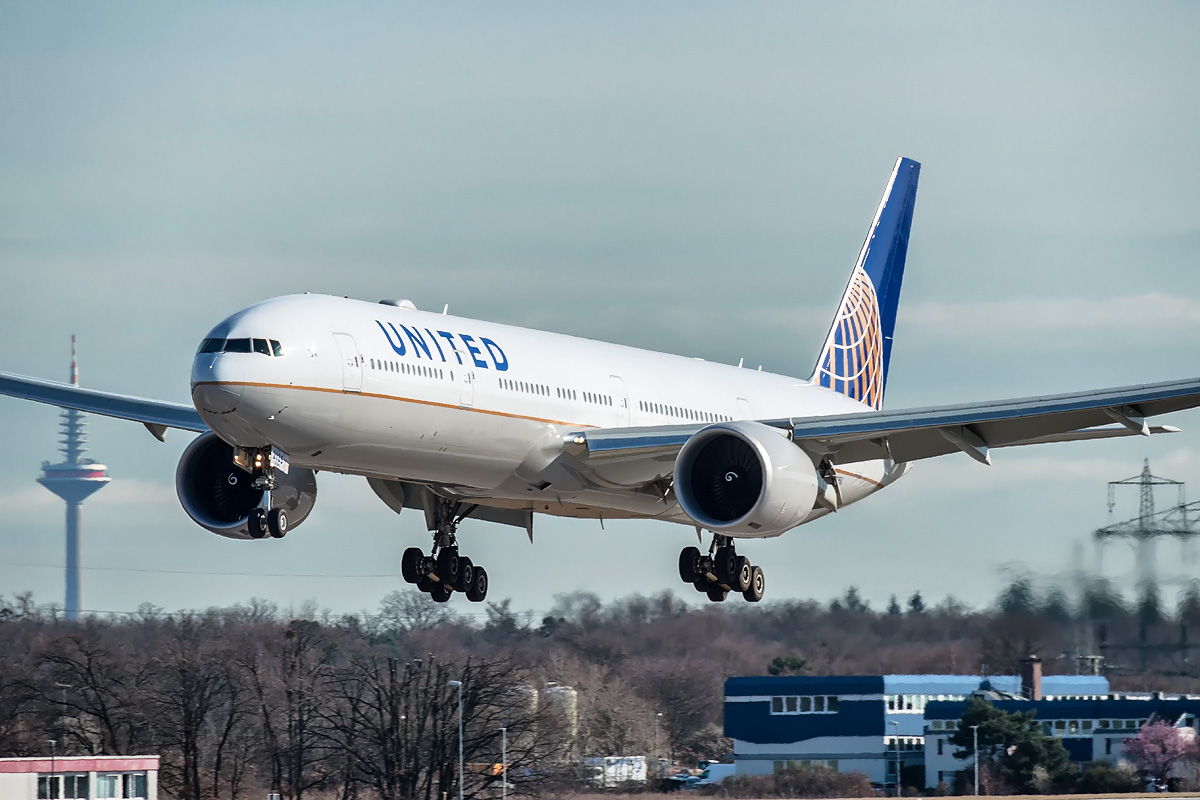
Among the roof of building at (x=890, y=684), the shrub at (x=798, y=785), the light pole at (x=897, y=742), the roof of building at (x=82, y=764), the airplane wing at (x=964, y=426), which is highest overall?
the airplane wing at (x=964, y=426)

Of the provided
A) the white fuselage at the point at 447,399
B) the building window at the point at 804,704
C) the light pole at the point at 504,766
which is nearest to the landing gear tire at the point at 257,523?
the white fuselage at the point at 447,399

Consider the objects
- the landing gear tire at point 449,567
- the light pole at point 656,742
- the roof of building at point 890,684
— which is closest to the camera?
the landing gear tire at point 449,567

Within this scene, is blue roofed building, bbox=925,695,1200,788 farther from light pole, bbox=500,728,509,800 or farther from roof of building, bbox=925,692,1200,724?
light pole, bbox=500,728,509,800

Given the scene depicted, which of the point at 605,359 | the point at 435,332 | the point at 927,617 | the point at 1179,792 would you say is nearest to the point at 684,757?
the point at 927,617

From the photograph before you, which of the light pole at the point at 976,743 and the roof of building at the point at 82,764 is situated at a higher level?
the roof of building at the point at 82,764

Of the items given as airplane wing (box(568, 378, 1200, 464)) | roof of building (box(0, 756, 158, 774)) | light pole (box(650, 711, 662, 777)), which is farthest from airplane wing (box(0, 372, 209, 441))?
light pole (box(650, 711, 662, 777))

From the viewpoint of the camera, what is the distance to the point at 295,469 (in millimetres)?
32812

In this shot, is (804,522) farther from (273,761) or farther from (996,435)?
(273,761)

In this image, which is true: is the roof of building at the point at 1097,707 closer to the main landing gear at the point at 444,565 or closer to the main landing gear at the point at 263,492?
the main landing gear at the point at 444,565

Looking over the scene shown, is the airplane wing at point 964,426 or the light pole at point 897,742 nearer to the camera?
the airplane wing at point 964,426

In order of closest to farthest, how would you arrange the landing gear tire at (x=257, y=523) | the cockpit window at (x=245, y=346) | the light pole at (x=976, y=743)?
the cockpit window at (x=245, y=346) → the landing gear tire at (x=257, y=523) → the light pole at (x=976, y=743)

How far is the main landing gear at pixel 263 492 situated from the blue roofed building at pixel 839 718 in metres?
32.0

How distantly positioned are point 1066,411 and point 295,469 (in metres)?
14.0

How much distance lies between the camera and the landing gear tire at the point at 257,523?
29344mm
